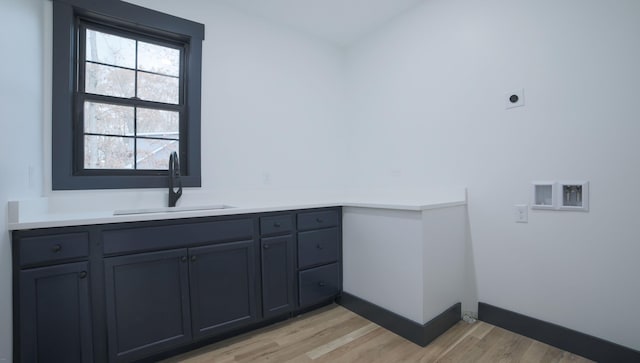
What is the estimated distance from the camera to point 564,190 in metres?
1.79

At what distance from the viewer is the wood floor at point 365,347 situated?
170 cm

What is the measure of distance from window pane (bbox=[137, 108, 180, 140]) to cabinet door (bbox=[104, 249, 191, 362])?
1069 mm

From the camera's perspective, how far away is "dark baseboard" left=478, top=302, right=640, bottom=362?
5.19 ft

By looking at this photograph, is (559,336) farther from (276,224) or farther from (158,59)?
(158,59)

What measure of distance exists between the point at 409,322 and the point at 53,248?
6.93ft

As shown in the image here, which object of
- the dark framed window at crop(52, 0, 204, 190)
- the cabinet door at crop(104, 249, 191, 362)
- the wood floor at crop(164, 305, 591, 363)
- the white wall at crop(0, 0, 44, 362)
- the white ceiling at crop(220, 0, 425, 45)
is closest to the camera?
the white wall at crop(0, 0, 44, 362)

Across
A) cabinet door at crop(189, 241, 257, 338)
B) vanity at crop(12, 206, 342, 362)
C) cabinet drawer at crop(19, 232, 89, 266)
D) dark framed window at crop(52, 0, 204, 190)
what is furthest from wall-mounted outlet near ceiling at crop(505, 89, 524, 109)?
cabinet drawer at crop(19, 232, 89, 266)

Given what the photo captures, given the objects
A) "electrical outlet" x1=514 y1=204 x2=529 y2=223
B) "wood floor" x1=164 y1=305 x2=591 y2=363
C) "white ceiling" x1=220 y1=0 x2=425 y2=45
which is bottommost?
"wood floor" x1=164 y1=305 x2=591 y2=363

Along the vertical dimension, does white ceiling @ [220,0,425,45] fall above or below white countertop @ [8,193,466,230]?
above

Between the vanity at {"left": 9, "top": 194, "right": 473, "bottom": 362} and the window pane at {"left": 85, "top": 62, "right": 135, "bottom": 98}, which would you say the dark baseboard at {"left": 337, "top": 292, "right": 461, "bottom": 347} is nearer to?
the vanity at {"left": 9, "top": 194, "right": 473, "bottom": 362}

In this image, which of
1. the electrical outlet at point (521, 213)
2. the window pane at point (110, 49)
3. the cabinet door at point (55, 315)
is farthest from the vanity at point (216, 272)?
the window pane at point (110, 49)

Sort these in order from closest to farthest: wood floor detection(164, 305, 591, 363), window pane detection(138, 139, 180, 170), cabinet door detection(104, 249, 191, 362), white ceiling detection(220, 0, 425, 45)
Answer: cabinet door detection(104, 249, 191, 362), wood floor detection(164, 305, 591, 363), window pane detection(138, 139, 180, 170), white ceiling detection(220, 0, 425, 45)

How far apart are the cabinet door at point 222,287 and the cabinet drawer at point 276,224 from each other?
0.15m

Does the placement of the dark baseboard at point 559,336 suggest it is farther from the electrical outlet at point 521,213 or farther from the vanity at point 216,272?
the electrical outlet at point 521,213
